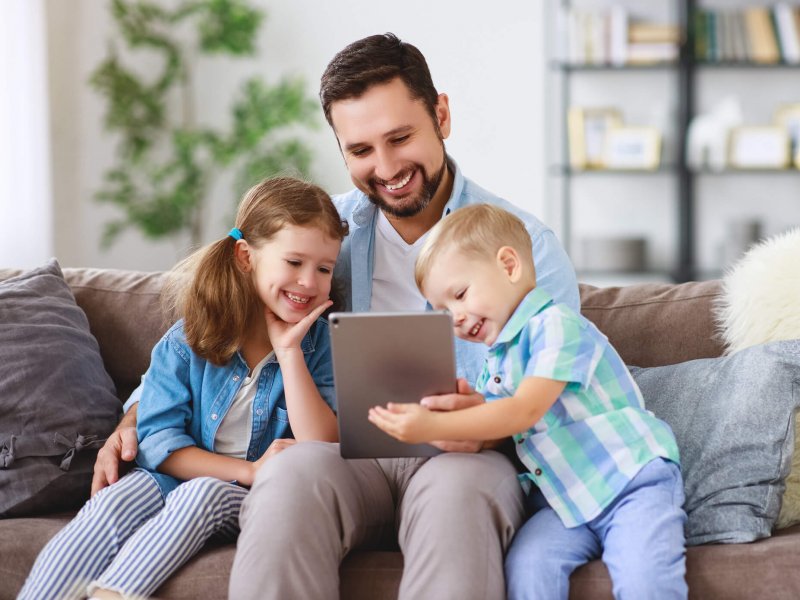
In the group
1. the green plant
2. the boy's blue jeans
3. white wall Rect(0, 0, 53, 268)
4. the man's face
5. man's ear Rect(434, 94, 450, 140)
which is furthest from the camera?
the green plant

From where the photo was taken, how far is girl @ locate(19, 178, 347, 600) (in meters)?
1.76

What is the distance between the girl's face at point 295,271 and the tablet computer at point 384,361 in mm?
396

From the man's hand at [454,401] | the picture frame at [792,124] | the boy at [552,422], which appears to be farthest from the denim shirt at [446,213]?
the picture frame at [792,124]

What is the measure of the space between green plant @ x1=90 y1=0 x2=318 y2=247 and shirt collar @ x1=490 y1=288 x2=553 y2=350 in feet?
9.83

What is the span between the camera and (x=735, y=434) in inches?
65.9

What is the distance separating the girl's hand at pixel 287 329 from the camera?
1.81 metres

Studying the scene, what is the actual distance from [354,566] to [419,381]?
0.32 m

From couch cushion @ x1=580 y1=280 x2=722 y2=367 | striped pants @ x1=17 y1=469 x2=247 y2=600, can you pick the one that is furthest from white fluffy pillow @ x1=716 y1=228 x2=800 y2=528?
striped pants @ x1=17 y1=469 x2=247 y2=600

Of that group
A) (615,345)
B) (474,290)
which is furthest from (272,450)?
(615,345)

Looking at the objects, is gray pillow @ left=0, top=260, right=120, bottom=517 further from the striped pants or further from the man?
the striped pants

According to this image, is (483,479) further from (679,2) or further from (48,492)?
(679,2)

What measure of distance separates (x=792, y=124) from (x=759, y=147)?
0.59 ft

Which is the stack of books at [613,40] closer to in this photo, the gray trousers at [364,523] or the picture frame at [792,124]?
the picture frame at [792,124]

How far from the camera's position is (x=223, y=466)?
1747 mm
